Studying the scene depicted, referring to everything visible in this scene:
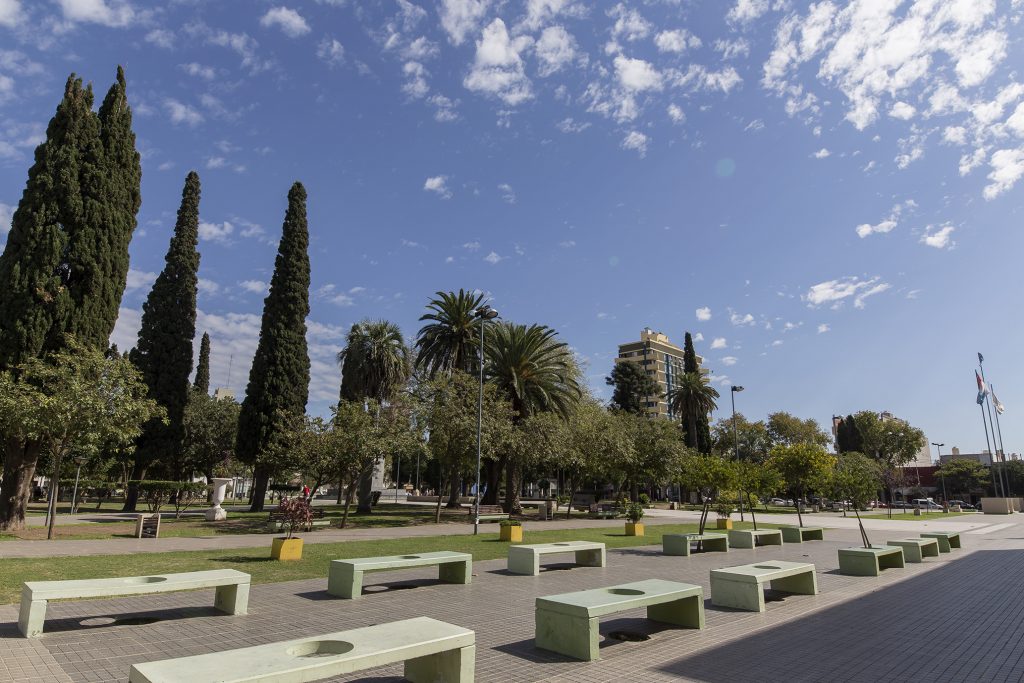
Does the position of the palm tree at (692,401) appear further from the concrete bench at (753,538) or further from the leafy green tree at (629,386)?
the concrete bench at (753,538)

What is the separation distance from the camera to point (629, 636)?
7105mm

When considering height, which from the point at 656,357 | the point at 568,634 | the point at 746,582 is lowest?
the point at 568,634

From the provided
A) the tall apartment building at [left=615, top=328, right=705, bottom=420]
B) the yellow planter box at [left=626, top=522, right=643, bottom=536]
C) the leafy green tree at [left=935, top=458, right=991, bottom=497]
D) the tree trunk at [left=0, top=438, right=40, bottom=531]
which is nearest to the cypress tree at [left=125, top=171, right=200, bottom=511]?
the tree trunk at [left=0, top=438, right=40, bottom=531]

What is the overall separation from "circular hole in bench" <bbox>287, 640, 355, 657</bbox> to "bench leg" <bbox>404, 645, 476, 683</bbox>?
76 cm

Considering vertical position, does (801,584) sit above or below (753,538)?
above

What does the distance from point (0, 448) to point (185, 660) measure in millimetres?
24285

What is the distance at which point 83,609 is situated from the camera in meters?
7.80

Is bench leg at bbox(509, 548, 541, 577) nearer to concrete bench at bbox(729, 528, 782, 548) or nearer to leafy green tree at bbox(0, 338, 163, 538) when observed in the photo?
concrete bench at bbox(729, 528, 782, 548)

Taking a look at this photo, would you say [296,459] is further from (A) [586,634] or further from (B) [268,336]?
(A) [586,634]

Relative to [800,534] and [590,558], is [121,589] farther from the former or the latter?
[800,534]

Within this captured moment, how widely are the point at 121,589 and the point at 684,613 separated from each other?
271 inches

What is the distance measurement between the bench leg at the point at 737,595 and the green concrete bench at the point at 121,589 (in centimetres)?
696

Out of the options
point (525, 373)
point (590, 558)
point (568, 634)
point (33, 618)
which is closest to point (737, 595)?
point (568, 634)

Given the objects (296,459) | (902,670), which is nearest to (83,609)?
(902,670)
